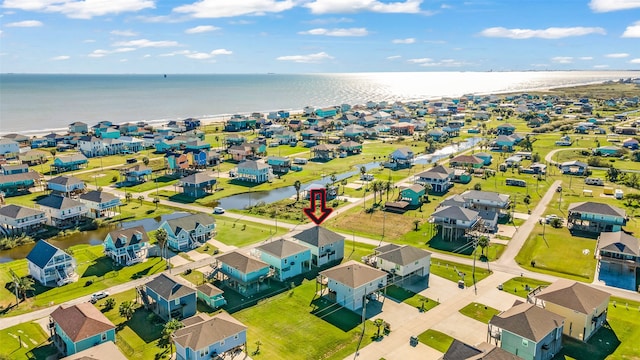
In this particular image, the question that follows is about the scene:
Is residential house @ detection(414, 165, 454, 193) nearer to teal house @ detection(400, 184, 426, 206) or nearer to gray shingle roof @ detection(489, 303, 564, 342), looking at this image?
teal house @ detection(400, 184, 426, 206)

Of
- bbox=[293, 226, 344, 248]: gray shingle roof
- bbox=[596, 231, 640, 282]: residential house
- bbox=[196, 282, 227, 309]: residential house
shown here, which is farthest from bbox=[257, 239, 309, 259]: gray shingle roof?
bbox=[596, 231, 640, 282]: residential house

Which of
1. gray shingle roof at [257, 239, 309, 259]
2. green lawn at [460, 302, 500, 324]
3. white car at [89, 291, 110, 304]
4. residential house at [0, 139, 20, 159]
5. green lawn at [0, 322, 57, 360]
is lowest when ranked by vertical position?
green lawn at [460, 302, 500, 324]

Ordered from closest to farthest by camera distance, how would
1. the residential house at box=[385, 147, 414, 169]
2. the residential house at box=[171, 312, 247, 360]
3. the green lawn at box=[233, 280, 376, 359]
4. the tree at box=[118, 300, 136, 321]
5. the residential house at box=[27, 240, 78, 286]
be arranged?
the residential house at box=[171, 312, 247, 360] → the green lawn at box=[233, 280, 376, 359] → the tree at box=[118, 300, 136, 321] → the residential house at box=[27, 240, 78, 286] → the residential house at box=[385, 147, 414, 169]

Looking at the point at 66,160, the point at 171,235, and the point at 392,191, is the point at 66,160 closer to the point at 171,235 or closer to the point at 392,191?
the point at 171,235

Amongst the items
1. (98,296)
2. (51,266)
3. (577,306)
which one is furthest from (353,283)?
(51,266)

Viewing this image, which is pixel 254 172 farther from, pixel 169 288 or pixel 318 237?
pixel 169 288

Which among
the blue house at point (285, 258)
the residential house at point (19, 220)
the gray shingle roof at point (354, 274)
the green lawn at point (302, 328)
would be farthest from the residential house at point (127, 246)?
the gray shingle roof at point (354, 274)
